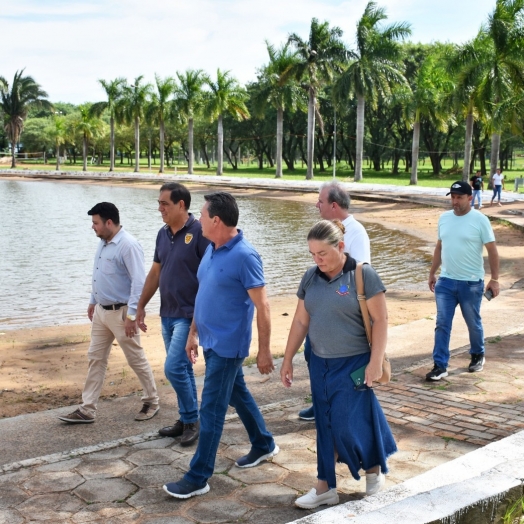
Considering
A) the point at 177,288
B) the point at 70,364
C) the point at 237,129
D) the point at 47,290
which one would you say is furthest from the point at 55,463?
the point at 237,129

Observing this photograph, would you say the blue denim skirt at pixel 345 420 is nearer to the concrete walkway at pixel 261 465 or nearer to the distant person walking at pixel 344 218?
the concrete walkway at pixel 261 465

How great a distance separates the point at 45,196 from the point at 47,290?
3518 centimetres

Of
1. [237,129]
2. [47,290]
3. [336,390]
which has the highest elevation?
[237,129]

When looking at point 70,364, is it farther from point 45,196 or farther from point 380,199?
point 45,196

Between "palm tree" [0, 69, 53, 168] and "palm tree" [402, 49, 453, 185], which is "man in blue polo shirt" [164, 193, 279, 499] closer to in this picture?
"palm tree" [402, 49, 453, 185]

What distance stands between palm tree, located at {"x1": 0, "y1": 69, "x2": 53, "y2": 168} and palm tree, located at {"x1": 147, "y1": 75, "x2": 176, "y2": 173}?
2434 centimetres

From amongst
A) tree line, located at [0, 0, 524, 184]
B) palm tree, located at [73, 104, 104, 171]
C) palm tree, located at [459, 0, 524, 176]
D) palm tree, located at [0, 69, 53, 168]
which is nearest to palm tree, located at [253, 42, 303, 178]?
tree line, located at [0, 0, 524, 184]

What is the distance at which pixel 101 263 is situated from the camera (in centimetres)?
599

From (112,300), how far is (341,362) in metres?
2.47

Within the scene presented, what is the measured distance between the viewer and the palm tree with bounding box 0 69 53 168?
92000mm

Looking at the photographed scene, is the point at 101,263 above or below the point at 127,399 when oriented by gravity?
above

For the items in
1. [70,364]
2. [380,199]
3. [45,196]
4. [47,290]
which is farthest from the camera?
[45,196]

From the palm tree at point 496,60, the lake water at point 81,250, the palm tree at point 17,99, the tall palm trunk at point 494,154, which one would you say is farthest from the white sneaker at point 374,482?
the palm tree at point 17,99

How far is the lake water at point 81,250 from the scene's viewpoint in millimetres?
14234
